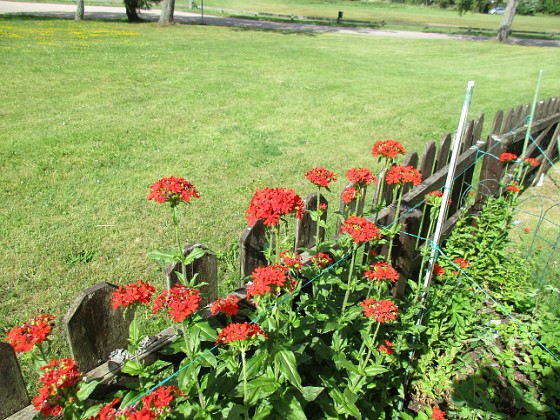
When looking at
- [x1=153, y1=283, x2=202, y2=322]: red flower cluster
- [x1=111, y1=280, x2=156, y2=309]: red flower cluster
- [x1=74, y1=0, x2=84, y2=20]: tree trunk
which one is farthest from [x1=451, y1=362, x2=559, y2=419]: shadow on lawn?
[x1=74, y1=0, x2=84, y2=20]: tree trunk

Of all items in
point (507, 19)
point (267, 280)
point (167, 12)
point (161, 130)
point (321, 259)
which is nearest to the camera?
point (267, 280)

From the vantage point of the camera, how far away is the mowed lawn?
4.28m

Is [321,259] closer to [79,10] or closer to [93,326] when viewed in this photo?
[93,326]

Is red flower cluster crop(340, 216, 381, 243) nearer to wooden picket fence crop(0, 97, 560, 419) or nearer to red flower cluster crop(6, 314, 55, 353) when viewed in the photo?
wooden picket fence crop(0, 97, 560, 419)

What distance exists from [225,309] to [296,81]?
36.2 ft

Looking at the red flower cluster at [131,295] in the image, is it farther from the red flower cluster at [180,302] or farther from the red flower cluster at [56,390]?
the red flower cluster at [56,390]

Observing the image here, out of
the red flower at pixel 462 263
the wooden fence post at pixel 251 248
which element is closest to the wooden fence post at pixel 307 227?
the wooden fence post at pixel 251 248

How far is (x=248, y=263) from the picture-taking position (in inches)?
95.7

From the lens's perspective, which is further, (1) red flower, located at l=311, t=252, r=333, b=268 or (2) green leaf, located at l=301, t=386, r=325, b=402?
(1) red flower, located at l=311, t=252, r=333, b=268

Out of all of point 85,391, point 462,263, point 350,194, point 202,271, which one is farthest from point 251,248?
point 462,263

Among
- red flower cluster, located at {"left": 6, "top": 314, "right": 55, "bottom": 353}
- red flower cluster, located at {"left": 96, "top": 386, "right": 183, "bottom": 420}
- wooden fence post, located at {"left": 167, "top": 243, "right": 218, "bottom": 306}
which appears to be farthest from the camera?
wooden fence post, located at {"left": 167, "top": 243, "right": 218, "bottom": 306}

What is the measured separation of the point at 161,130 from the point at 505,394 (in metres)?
6.60

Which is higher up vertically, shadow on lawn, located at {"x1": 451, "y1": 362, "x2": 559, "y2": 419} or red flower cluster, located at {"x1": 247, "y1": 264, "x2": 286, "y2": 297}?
red flower cluster, located at {"x1": 247, "y1": 264, "x2": 286, "y2": 297}

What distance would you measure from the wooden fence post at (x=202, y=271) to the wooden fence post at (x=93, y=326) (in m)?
0.30
